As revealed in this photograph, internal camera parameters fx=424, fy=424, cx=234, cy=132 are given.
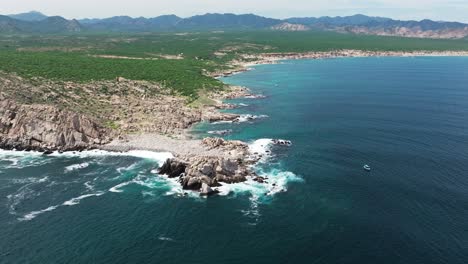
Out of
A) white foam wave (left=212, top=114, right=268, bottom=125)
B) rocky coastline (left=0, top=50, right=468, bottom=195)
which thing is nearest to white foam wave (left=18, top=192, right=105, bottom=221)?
rocky coastline (left=0, top=50, right=468, bottom=195)

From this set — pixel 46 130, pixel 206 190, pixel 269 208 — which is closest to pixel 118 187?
pixel 206 190

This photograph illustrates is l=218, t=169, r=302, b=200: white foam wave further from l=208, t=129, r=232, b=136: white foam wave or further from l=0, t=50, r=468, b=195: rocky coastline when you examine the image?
l=208, t=129, r=232, b=136: white foam wave

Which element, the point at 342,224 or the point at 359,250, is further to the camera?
the point at 342,224

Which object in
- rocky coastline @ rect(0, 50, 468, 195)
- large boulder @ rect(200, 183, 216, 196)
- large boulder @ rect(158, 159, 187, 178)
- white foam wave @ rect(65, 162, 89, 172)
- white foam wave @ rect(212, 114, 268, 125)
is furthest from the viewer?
white foam wave @ rect(212, 114, 268, 125)

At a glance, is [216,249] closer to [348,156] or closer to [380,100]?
[348,156]

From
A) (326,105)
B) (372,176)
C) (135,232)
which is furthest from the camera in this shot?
(326,105)

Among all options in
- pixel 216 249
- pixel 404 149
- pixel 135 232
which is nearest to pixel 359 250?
pixel 216 249

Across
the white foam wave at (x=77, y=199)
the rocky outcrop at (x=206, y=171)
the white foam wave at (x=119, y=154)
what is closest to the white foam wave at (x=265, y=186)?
the rocky outcrop at (x=206, y=171)
